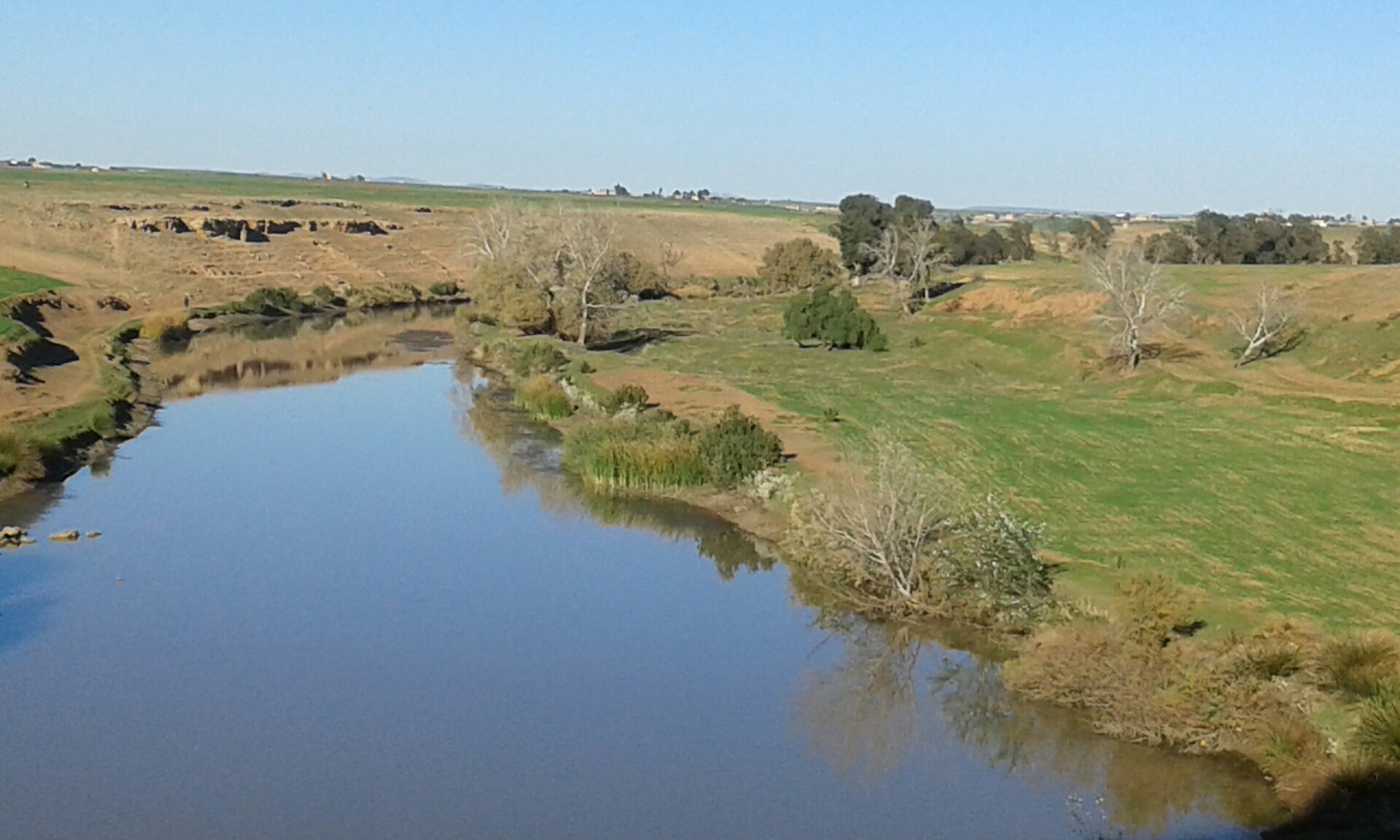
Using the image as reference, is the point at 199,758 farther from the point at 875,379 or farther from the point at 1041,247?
the point at 1041,247

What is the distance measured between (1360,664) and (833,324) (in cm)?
3480

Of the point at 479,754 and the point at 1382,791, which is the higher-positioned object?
the point at 1382,791

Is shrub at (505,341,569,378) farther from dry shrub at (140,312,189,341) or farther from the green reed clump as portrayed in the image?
dry shrub at (140,312,189,341)

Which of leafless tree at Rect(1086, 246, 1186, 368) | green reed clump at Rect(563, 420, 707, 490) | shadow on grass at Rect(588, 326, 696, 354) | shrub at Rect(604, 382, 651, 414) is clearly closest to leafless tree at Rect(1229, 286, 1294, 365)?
leafless tree at Rect(1086, 246, 1186, 368)

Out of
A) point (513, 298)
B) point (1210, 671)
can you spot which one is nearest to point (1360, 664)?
point (1210, 671)

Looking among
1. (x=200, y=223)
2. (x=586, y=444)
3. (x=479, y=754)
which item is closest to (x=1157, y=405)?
(x=586, y=444)

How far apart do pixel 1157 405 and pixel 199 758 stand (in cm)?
2563

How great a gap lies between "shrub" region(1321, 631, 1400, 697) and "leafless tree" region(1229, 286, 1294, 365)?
82.4 ft

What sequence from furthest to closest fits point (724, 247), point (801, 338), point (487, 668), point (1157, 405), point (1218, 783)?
point (724, 247), point (801, 338), point (1157, 405), point (487, 668), point (1218, 783)

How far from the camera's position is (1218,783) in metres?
15.1

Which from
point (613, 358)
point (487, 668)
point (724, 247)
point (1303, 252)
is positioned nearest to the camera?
point (487, 668)

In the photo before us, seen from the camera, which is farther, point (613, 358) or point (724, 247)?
point (724, 247)


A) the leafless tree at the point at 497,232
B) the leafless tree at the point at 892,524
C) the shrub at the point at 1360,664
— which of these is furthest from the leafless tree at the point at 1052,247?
the shrub at the point at 1360,664

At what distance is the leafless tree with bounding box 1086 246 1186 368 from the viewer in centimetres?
4034
